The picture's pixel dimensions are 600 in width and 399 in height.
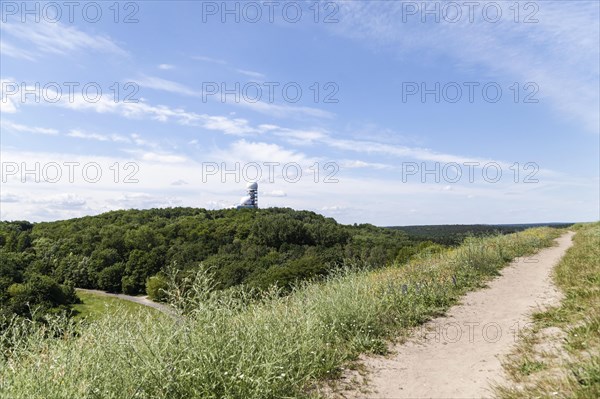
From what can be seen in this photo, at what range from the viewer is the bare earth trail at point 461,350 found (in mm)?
4227

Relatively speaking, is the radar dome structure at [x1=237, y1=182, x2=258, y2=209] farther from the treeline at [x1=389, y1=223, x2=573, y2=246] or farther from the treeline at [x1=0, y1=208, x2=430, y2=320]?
the treeline at [x1=389, y1=223, x2=573, y2=246]

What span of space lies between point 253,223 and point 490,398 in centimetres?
9043

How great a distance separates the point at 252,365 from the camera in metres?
3.71

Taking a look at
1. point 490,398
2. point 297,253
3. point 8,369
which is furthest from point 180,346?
point 297,253

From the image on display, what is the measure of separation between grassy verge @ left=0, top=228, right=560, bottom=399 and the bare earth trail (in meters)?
0.46

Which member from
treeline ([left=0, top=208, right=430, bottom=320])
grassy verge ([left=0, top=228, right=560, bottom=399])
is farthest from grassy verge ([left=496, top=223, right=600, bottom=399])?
treeline ([left=0, top=208, right=430, bottom=320])

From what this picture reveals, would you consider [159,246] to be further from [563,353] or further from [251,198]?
[563,353]

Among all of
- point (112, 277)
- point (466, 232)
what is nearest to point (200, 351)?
point (466, 232)

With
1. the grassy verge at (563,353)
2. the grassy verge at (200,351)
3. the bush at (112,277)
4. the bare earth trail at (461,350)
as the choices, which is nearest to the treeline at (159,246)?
the bush at (112,277)

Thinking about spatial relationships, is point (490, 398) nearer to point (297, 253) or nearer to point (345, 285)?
point (345, 285)

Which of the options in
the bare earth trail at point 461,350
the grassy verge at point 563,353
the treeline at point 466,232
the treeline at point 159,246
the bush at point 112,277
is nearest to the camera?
the grassy verge at point 563,353

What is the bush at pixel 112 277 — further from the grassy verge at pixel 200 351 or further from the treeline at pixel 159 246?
the grassy verge at pixel 200 351

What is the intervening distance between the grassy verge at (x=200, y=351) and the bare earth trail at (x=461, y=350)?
0.46 meters

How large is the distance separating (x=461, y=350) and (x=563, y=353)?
4.51ft
